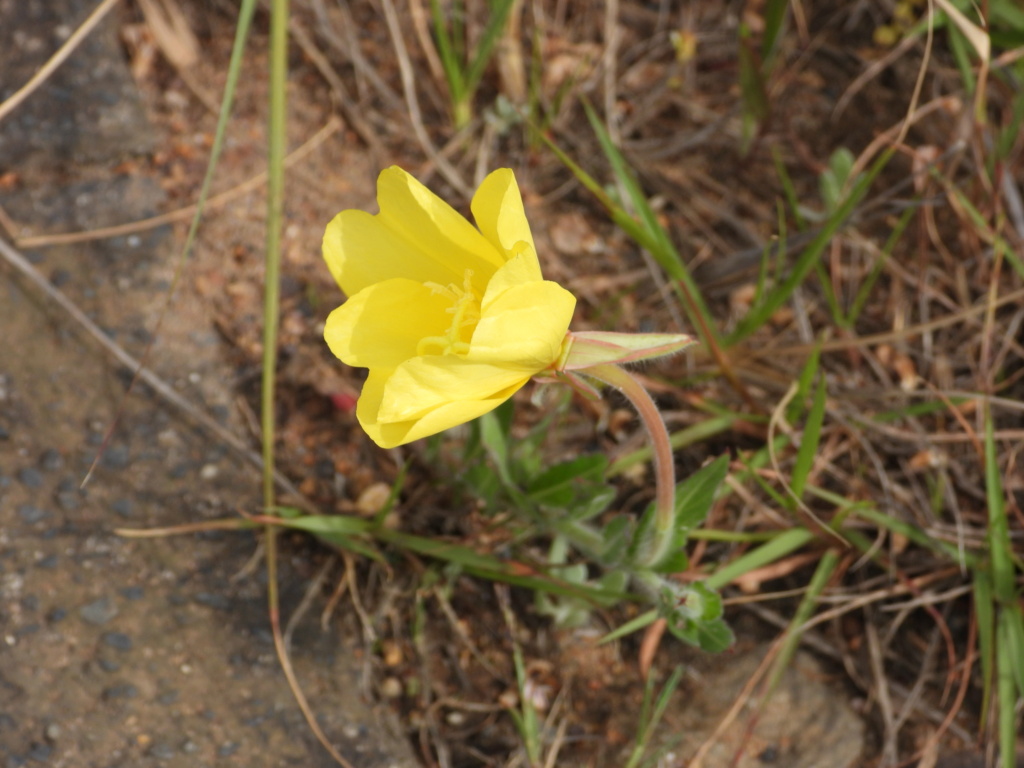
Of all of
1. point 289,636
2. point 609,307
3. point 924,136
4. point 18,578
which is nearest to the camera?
point 18,578

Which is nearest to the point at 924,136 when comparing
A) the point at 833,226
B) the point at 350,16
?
the point at 833,226

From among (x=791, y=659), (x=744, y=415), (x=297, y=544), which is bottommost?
(x=791, y=659)

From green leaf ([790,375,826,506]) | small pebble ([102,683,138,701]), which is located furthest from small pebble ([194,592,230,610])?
green leaf ([790,375,826,506])

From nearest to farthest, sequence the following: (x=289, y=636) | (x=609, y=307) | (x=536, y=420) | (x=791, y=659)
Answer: (x=289, y=636) < (x=791, y=659) < (x=536, y=420) < (x=609, y=307)

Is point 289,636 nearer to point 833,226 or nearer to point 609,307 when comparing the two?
point 609,307

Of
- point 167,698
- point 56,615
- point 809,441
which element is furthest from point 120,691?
point 809,441

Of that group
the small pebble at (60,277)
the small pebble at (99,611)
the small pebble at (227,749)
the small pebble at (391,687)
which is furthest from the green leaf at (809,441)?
the small pebble at (60,277)
